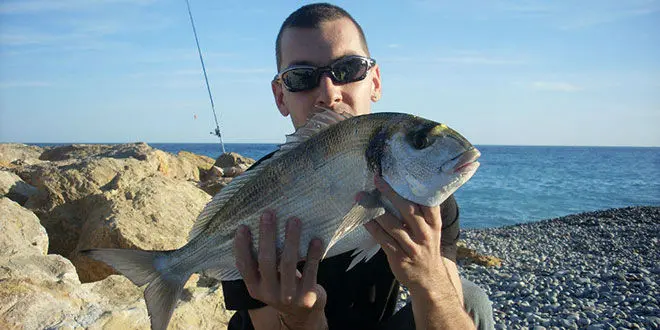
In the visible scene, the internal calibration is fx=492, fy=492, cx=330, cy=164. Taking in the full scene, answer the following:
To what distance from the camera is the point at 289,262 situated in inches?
97.7

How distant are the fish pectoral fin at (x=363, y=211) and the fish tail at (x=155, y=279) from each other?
40.1 inches

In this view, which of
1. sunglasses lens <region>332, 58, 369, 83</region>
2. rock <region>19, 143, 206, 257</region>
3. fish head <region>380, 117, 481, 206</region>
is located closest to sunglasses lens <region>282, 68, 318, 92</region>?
sunglasses lens <region>332, 58, 369, 83</region>

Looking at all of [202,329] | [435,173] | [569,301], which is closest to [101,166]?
[202,329]

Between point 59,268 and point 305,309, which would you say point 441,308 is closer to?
point 305,309

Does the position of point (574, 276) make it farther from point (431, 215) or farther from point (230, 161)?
point (230, 161)

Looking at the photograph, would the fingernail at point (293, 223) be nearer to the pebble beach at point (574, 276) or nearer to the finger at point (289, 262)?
the finger at point (289, 262)

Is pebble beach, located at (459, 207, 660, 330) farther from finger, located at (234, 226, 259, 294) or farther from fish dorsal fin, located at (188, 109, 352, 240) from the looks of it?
fish dorsal fin, located at (188, 109, 352, 240)

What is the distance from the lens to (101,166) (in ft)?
22.1

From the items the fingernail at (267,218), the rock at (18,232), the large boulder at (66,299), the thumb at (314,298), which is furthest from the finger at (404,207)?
the rock at (18,232)

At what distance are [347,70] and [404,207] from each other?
1.23 metres

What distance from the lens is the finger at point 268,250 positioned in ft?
7.91

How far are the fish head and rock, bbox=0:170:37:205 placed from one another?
578 centimetres

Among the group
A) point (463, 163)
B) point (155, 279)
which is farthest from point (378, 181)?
point (155, 279)

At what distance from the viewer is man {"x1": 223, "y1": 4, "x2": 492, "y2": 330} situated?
2.38 meters
